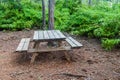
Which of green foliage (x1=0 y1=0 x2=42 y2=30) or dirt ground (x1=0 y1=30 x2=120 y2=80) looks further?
green foliage (x1=0 y1=0 x2=42 y2=30)

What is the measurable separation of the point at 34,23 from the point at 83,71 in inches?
383

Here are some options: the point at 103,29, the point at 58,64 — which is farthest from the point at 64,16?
the point at 58,64

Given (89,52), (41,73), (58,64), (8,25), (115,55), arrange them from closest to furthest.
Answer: (41,73) < (58,64) < (115,55) < (89,52) < (8,25)

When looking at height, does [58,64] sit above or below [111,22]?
below

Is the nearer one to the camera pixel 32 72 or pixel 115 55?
pixel 32 72

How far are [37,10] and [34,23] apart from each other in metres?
2.03

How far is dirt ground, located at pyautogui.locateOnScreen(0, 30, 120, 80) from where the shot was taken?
217 inches

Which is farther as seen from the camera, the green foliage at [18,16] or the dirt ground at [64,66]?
the green foliage at [18,16]

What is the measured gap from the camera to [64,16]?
16.1 m

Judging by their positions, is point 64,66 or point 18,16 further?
point 18,16

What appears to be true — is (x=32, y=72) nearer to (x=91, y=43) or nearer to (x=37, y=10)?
(x=91, y=43)

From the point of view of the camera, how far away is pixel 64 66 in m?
6.27

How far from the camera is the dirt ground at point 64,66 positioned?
5.51m

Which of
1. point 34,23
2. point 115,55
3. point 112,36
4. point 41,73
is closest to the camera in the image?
point 41,73
